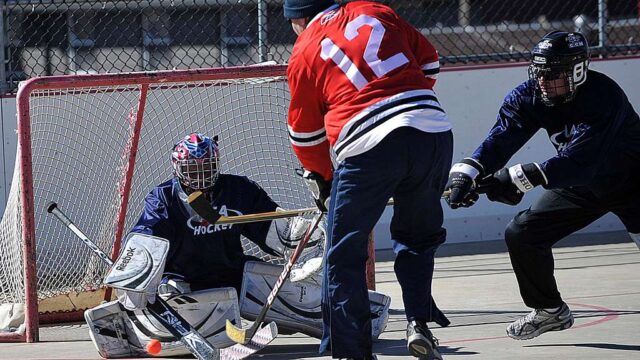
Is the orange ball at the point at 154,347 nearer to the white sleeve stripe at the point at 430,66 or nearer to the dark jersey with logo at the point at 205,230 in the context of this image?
the dark jersey with logo at the point at 205,230

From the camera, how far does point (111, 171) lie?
7.16 meters

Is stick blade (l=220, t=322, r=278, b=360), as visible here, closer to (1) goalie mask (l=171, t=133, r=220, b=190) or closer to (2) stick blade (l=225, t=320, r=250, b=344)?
(2) stick blade (l=225, t=320, r=250, b=344)

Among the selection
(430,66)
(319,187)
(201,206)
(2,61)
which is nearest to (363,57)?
(430,66)

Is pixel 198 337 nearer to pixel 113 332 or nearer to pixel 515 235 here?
pixel 113 332

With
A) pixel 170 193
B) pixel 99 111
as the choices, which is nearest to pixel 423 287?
pixel 170 193

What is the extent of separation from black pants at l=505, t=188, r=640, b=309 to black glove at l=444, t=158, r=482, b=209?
48 cm

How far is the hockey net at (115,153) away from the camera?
6.64m

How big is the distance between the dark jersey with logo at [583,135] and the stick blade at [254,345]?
122 cm

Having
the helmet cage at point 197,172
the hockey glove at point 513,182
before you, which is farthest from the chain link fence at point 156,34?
the hockey glove at point 513,182

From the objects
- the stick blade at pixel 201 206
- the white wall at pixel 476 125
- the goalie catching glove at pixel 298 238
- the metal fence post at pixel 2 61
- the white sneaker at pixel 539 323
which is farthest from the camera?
the white wall at pixel 476 125

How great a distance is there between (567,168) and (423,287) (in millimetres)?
892

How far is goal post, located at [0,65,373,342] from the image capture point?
21.8ft

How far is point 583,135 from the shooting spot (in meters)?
5.23

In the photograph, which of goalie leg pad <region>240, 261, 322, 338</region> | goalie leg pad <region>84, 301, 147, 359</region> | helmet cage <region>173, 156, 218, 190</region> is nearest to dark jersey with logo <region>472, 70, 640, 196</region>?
goalie leg pad <region>240, 261, 322, 338</region>
